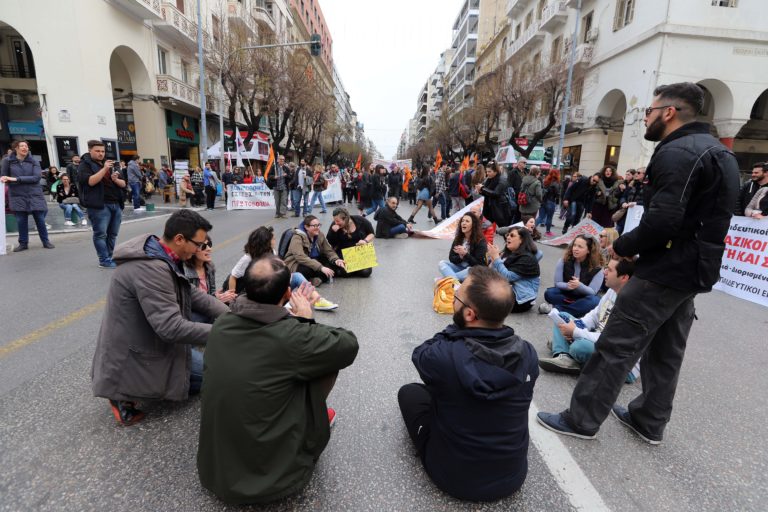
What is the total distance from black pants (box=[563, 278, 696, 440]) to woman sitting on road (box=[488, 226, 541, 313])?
2336 millimetres

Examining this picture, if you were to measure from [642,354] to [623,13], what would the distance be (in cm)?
2760

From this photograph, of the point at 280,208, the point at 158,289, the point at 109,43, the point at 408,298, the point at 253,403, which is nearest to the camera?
the point at 253,403

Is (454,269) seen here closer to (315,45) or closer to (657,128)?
(657,128)

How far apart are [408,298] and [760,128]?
31208 mm

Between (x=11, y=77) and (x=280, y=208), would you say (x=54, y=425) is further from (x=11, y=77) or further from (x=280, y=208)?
(x=11, y=77)

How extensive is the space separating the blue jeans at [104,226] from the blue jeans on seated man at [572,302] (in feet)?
21.5

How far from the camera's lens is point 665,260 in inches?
86.0

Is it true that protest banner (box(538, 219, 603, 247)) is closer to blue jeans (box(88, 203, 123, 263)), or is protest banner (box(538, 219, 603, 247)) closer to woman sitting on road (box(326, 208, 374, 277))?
woman sitting on road (box(326, 208, 374, 277))

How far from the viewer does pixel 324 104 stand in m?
38.0

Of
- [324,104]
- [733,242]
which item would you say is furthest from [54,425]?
[324,104]

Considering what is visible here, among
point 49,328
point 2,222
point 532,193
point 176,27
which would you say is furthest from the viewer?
point 176,27

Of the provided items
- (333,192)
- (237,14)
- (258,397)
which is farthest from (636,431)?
(237,14)

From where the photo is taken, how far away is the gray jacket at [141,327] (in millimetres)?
2389

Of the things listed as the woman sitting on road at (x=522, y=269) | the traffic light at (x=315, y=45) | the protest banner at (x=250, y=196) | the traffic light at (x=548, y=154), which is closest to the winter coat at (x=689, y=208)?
the woman sitting on road at (x=522, y=269)
